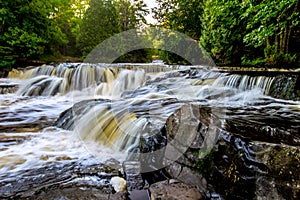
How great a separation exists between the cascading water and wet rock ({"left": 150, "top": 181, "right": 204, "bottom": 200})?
0.72 feet

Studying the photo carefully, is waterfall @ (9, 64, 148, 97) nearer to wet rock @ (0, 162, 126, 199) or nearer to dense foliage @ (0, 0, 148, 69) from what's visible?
dense foliage @ (0, 0, 148, 69)

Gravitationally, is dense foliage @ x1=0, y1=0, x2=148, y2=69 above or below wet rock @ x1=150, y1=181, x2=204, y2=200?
above

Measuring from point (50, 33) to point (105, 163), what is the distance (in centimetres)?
1320

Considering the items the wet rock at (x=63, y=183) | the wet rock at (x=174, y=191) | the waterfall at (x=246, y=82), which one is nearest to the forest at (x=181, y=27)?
the waterfall at (x=246, y=82)

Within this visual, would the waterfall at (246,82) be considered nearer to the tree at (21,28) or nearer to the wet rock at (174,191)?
the wet rock at (174,191)

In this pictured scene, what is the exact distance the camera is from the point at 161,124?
8.26 ft

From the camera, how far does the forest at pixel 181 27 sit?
5.32 m

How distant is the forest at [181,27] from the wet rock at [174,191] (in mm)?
4415

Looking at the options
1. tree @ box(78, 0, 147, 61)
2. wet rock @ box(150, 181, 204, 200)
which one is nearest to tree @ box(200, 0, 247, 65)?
wet rock @ box(150, 181, 204, 200)

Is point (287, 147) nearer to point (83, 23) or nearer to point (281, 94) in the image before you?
point (281, 94)

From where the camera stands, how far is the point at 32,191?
1.74m

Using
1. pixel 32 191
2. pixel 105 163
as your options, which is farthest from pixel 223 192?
pixel 32 191

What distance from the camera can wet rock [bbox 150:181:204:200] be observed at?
5.14 ft

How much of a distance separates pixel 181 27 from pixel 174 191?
14.2m
